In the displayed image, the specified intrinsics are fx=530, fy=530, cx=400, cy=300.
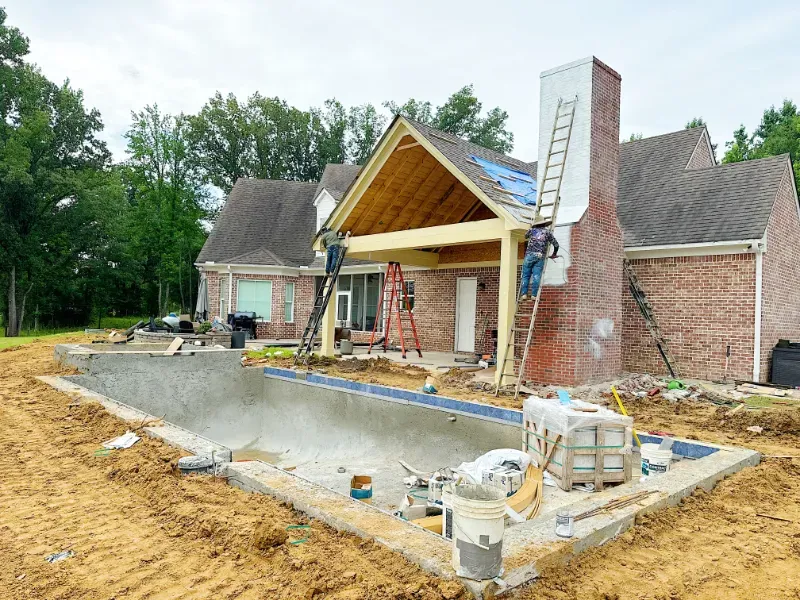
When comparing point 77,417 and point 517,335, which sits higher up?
point 517,335

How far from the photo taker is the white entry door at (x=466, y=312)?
15.5 m

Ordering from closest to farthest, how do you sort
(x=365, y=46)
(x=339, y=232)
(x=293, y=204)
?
1. (x=339, y=232)
2. (x=365, y=46)
3. (x=293, y=204)

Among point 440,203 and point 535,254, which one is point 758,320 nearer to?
point 535,254

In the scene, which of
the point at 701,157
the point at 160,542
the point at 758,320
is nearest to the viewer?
the point at 160,542

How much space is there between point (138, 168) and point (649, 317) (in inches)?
1361

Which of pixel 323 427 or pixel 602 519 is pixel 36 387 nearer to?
pixel 323 427

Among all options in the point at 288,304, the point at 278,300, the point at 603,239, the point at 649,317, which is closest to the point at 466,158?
the point at 603,239

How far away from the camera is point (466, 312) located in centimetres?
1569

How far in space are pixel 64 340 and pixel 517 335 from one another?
15962 mm

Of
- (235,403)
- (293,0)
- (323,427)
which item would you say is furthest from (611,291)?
(293,0)

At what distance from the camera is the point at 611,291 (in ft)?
35.2

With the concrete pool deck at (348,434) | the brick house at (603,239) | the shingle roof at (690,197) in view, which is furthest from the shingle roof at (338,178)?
the concrete pool deck at (348,434)

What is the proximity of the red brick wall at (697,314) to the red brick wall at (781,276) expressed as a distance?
381 mm

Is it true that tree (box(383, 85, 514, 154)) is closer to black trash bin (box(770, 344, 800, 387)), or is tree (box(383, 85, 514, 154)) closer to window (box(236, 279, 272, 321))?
window (box(236, 279, 272, 321))
